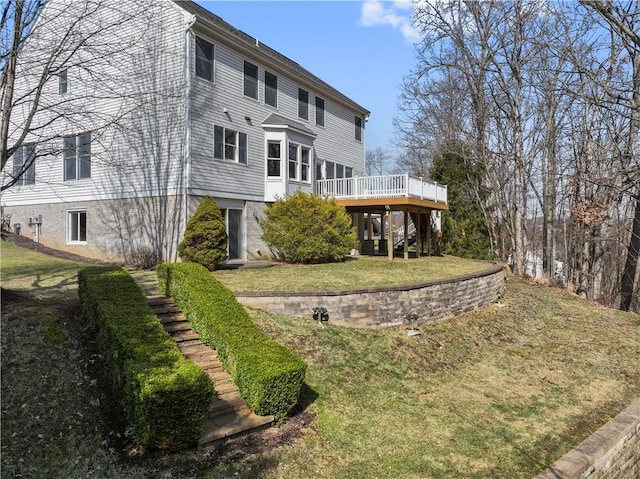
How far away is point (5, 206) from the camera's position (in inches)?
728

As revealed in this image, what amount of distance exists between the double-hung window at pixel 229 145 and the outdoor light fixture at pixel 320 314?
7813 millimetres

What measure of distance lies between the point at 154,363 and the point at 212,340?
148 cm

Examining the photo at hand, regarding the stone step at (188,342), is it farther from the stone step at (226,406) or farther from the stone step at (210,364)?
the stone step at (226,406)

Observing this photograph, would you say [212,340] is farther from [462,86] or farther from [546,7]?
[462,86]

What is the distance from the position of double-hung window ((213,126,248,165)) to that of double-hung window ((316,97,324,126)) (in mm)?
5392

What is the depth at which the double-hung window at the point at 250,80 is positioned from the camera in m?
15.6

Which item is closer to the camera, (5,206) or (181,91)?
(181,91)

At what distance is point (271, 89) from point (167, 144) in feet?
17.0

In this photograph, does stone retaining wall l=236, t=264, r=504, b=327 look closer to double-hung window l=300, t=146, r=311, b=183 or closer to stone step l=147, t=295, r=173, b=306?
stone step l=147, t=295, r=173, b=306

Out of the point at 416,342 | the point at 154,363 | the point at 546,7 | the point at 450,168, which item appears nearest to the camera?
the point at 154,363

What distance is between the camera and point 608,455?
5391mm

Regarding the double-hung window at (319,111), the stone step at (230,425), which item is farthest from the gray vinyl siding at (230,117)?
the stone step at (230,425)

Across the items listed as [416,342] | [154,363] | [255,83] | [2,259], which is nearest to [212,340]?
[154,363]

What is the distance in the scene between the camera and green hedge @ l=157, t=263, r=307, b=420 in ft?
17.3
